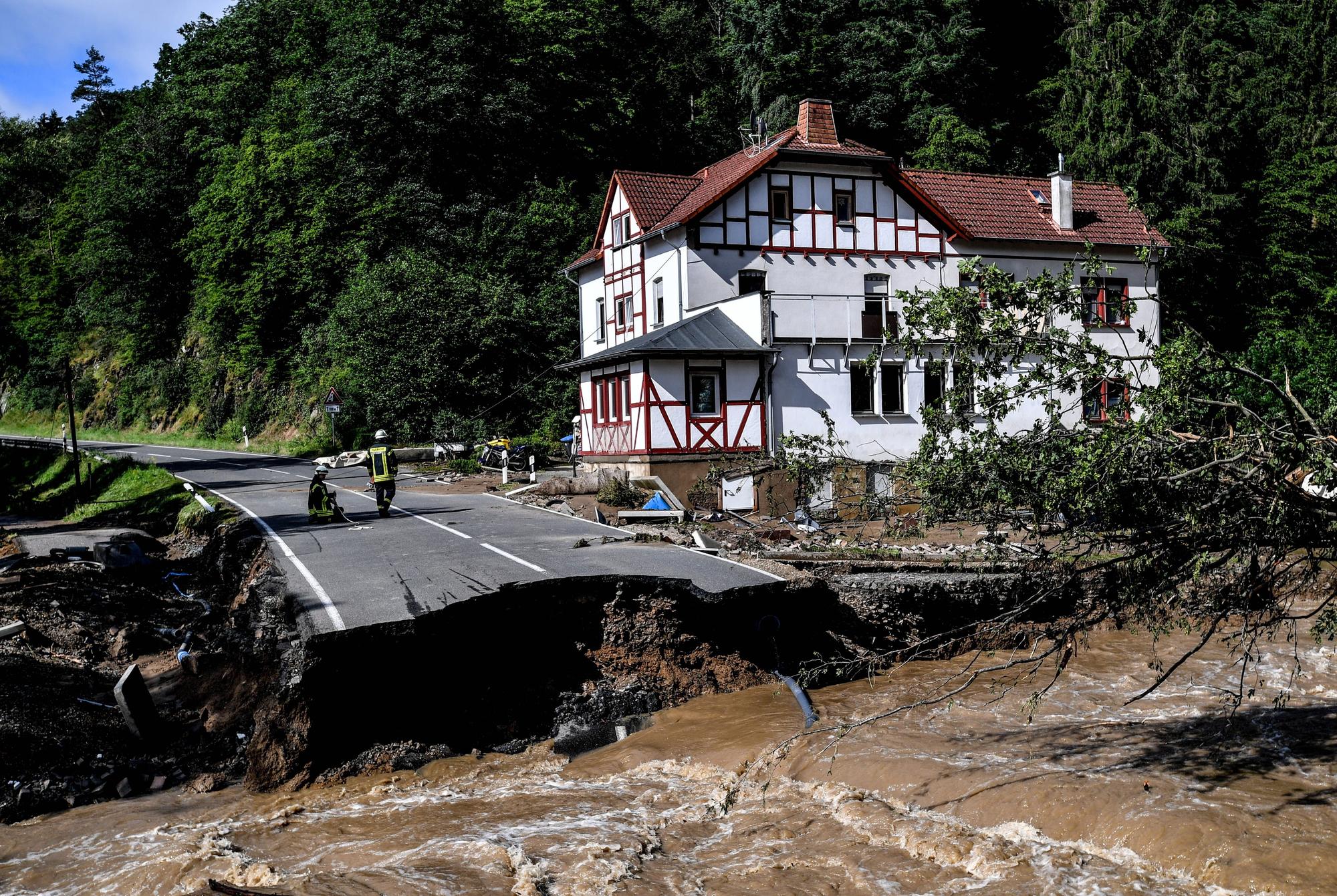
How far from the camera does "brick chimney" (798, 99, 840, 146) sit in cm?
3095

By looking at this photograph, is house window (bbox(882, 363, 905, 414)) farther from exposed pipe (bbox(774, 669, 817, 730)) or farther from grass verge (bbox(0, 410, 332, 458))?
grass verge (bbox(0, 410, 332, 458))

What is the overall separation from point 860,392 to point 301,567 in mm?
16943

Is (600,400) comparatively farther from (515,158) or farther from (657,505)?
(515,158)

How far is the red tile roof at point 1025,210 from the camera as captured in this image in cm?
3297

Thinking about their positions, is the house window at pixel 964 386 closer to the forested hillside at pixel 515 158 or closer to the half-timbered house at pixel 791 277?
the half-timbered house at pixel 791 277

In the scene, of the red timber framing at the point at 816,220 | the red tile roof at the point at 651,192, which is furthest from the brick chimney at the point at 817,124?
the red tile roof at the point at 651,192

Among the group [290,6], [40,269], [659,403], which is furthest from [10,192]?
[659,403]

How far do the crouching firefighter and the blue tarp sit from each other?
592 centimetres

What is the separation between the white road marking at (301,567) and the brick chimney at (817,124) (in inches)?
719

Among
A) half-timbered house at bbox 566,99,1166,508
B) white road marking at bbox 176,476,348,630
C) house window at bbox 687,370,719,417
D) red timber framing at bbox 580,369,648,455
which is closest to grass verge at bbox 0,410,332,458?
half-timbered house at bbox 566,99,1166,508

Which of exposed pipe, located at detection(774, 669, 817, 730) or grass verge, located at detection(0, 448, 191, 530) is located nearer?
exposed pipe, located at detection(774, 669, 817, 730)

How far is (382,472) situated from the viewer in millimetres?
20906

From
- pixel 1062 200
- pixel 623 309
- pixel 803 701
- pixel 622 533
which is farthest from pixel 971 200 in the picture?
pixel 803 701

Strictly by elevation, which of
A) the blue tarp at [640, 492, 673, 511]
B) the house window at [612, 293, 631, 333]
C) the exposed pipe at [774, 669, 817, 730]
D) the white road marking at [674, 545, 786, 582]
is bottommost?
the exposed pipe at [774, 669, 817, 730]
